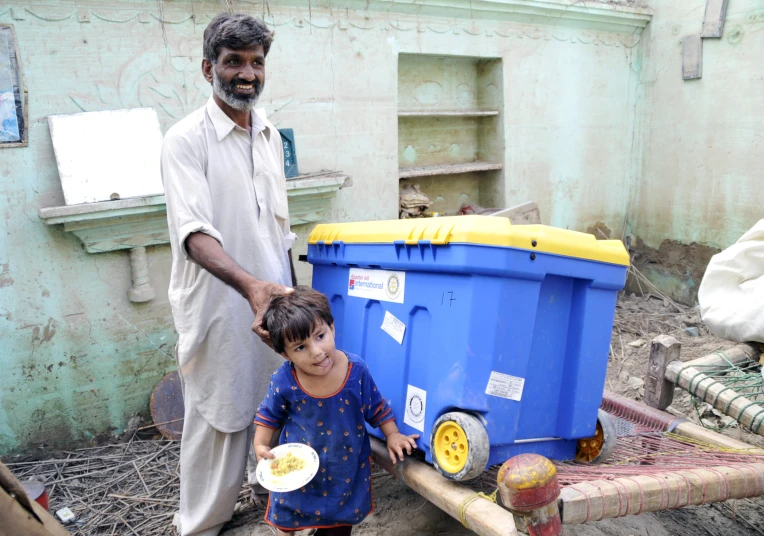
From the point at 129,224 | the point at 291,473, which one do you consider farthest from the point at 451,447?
the point at 129,224

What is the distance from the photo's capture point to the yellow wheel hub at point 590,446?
233 cm

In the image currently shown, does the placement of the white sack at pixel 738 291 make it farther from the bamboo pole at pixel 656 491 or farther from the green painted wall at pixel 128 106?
the green painted wall at pixel 128 106

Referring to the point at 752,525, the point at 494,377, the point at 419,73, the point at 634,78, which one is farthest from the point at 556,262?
the point at 634,78

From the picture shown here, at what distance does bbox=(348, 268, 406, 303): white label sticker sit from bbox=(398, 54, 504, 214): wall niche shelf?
2.54 meters

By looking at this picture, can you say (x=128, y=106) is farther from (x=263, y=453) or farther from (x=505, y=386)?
(x=505, y=386)

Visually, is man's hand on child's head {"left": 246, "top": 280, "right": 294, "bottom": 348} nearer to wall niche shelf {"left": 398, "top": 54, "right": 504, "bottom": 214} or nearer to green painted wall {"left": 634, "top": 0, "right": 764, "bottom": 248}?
wall niche shelf {"left": 398, "top": 54, "right": 504, "bottom": 214}

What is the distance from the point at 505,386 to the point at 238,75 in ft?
4.97

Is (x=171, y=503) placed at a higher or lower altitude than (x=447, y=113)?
lower

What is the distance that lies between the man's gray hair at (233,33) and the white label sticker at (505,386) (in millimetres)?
1507

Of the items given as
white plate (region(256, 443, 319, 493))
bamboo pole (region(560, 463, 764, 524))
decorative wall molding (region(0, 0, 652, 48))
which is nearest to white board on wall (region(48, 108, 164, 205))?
decorative wall molding (region(0, 0, 652, 48))

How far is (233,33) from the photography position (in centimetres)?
229

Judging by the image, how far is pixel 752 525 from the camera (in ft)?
9.25

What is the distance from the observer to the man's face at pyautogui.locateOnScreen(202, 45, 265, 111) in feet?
7.75

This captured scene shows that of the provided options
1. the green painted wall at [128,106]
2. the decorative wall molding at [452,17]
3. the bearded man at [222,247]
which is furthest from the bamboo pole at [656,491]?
the decorative wall molding at [452,17]
